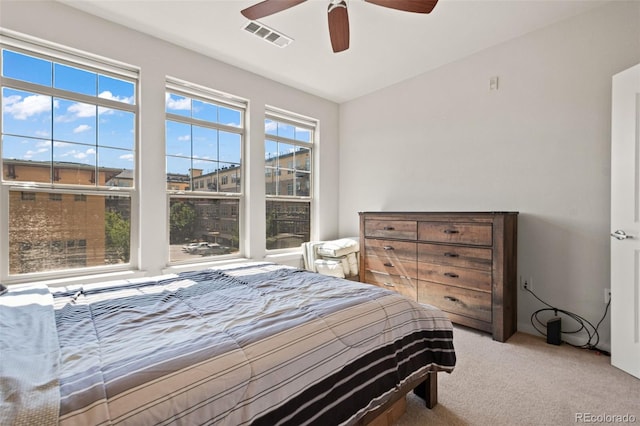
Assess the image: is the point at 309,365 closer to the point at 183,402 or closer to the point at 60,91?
the point at 183,402

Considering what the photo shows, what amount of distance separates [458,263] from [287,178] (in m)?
2.57

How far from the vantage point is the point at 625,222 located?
2.21 m

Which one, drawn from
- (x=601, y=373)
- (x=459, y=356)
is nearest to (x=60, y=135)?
(x=459, y=356)

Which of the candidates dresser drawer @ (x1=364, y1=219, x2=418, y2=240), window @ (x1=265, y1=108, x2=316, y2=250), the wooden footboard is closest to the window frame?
window @ (x1=265, y1=108, x2=316, y2=250)

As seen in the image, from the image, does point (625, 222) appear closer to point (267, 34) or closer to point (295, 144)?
point (267, 34)

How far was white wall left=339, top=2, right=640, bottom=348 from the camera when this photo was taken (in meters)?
2.59

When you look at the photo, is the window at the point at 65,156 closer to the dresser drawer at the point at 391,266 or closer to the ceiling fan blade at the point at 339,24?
the ceiling fan blade at the point at 339,24

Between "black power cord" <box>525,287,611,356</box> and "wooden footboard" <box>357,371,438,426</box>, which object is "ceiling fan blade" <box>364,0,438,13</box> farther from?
"black power cord" <box>525,287,611,356</box>

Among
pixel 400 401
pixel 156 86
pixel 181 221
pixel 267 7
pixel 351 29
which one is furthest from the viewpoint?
pixel 181 221

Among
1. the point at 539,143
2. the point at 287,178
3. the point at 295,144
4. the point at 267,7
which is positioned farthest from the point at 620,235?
the point at 295,144

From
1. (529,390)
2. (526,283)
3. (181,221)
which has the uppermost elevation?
(181,221)

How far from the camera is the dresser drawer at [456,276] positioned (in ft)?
9.23

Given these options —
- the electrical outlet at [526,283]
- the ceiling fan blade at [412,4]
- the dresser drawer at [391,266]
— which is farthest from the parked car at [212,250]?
the electrical outlet at [526,283]

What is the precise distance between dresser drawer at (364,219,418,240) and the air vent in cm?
224
